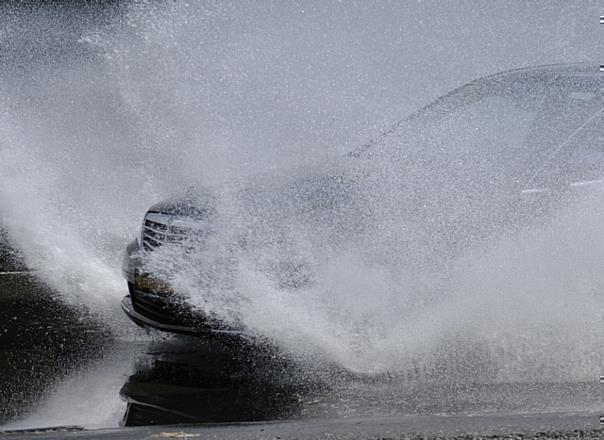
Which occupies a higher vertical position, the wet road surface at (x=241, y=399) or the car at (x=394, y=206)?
the car at (x=394, y=206)

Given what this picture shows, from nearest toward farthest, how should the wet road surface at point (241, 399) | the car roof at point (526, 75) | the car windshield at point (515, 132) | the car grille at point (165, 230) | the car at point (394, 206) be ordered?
the wet road surface at point (241, 399) → the car at point (394, 206) → the car grille at point (165, 230) → the car windshield at point (515, 132) → the car roof at point (526, 75)

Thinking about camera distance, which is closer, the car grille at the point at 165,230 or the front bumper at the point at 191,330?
the front bumper at the point at 191,330

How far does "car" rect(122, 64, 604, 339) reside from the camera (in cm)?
437

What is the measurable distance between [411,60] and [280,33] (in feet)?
5.59

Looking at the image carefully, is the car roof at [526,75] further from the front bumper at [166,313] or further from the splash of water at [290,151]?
the front bumper at [166,313]

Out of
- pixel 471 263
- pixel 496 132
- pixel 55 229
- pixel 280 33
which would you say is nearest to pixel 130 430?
pixel 471 263

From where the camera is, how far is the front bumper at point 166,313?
4.47m

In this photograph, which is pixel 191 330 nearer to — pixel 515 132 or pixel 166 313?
pixel 166 313

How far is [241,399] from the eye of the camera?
14.0 ft

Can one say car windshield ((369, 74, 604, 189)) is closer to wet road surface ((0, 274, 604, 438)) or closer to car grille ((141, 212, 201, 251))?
wet road surface ((0, 274, 604, 438))

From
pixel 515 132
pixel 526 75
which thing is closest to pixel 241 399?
pixel 515 132

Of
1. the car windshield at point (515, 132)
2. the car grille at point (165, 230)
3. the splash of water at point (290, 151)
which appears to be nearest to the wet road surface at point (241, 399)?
the splash of water at point (290, 151)

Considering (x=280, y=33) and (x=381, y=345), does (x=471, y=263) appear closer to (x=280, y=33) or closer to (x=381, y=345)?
(x=381, y=345)

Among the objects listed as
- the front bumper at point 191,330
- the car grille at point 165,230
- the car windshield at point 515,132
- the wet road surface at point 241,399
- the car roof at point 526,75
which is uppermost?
the car roof at point 526,75
